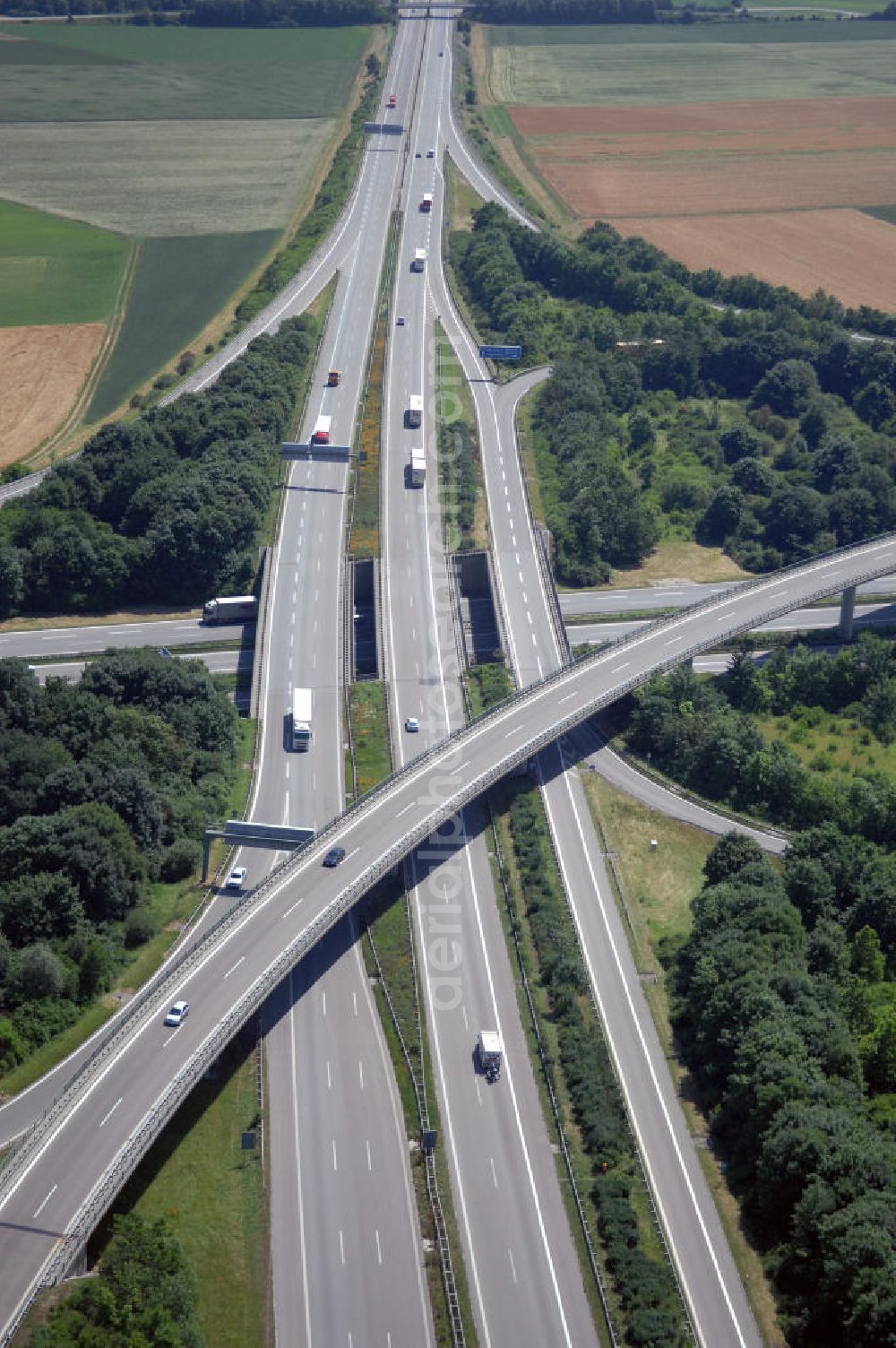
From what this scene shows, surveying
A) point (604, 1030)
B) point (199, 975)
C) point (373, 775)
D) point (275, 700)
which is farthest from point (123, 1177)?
point (275, 700)

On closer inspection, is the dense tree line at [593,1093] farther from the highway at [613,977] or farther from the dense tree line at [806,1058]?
the dense tree line at [806,1058]

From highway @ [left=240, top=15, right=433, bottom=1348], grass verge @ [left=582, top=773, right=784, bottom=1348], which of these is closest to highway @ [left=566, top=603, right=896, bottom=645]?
grass verge @ [left=582, top=773, right=784, bottom=1348]

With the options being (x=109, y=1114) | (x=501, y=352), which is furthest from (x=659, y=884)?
(x=501, y=352)

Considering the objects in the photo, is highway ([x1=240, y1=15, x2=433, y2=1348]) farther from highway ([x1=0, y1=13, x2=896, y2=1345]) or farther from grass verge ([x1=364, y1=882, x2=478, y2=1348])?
grass verge ([x1=364, y1=882, x2=478, y2=1348])

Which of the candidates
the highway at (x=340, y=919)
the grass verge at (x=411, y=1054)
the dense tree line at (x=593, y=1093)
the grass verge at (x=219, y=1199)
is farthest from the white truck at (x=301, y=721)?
the grass verge at (x=219, y=1199)

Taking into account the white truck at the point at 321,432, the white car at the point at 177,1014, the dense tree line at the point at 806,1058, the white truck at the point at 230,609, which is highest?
the white truck at the point at 321,432

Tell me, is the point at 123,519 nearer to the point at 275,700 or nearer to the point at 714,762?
the point at 275,700
